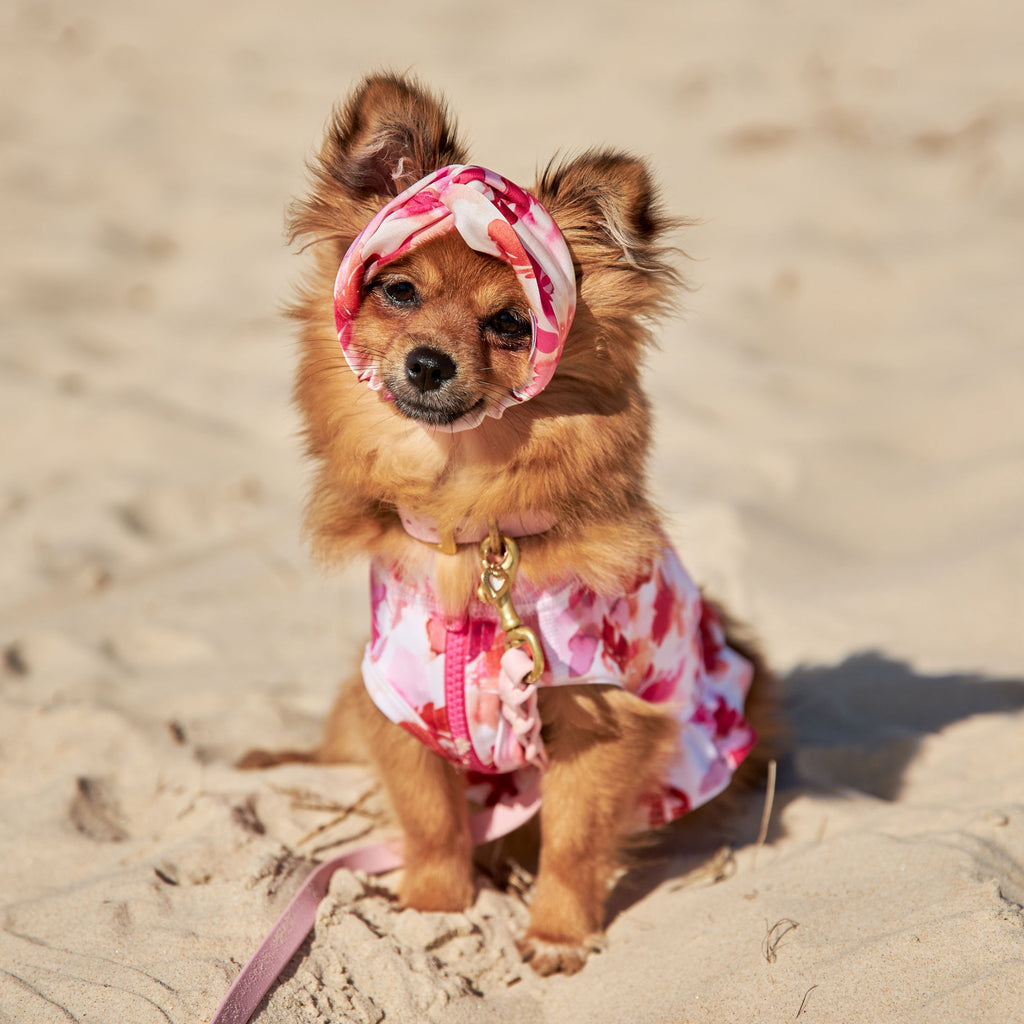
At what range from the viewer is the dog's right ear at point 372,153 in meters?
2.54

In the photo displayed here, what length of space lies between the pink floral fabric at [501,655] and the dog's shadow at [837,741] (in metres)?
0.30

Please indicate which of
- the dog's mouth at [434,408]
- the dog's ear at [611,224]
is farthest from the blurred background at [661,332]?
the dog's mouth at [434,408]

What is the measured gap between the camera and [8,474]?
5375mm

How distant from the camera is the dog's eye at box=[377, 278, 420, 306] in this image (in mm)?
2562

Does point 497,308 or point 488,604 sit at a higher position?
point 497,308

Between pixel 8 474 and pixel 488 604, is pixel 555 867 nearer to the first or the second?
pixel 488 604

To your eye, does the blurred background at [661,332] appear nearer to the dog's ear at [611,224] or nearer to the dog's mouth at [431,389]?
the dog's ear at [611,224]

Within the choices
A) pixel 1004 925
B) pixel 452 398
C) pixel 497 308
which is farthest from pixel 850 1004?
pixel 497 308

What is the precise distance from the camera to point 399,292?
2.58 meters

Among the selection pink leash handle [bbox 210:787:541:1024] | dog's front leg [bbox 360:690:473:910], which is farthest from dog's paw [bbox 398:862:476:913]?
pink leash handle [bbox 210:787:541:1024]

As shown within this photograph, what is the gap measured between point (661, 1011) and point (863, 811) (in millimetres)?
1095

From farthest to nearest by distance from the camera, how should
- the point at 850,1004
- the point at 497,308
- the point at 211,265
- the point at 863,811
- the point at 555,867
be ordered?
the point at 211,265 → the point at 863,811 → the point at 555,867 → the point at 497,308 → the point at 850,1004

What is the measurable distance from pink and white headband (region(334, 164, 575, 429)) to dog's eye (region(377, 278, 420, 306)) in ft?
0.34

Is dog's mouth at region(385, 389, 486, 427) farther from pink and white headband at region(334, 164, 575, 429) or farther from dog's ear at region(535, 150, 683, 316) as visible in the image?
dog's ear at region(535, 150, 683, 316)
